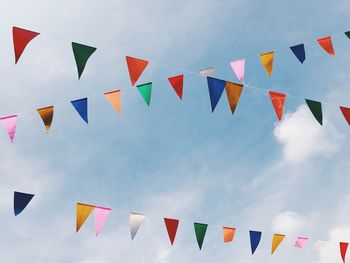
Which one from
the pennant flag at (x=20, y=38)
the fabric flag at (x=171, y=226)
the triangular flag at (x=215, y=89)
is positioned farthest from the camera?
the fabric flag at (x=171, y=226)

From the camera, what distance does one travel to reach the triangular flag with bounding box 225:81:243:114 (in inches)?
346

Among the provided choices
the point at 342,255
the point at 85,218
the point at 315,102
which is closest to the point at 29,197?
the point at 85,218

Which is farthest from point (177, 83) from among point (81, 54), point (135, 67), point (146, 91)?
point (81, 54)

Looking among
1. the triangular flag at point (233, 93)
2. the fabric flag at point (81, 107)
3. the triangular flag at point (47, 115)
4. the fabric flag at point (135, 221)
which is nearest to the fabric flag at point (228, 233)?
the fabric flag at point (135, 221)

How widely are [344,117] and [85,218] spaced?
5929 mm

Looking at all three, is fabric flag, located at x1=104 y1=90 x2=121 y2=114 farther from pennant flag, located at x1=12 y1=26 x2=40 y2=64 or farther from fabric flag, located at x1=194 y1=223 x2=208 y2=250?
fabric flag, located at x1=194 y1=223 x2=208 y2=250

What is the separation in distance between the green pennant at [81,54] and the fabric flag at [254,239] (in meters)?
5.82

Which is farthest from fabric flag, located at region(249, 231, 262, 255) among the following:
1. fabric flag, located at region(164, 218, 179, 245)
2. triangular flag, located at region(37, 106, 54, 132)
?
triangular flag, located at region(37, 106, 54, 132)

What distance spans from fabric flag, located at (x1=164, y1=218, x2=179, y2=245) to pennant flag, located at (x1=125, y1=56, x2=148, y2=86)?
3363 millimetres

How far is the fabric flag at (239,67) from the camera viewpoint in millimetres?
8625

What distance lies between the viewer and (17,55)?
716cm

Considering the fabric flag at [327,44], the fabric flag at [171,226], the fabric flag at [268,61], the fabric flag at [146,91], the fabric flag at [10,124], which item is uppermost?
the fabric flag at [327,44]

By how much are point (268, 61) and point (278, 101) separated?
85 centimetres

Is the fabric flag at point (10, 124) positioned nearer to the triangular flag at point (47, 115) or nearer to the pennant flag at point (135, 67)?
the triangular flag at point (47, 115)
